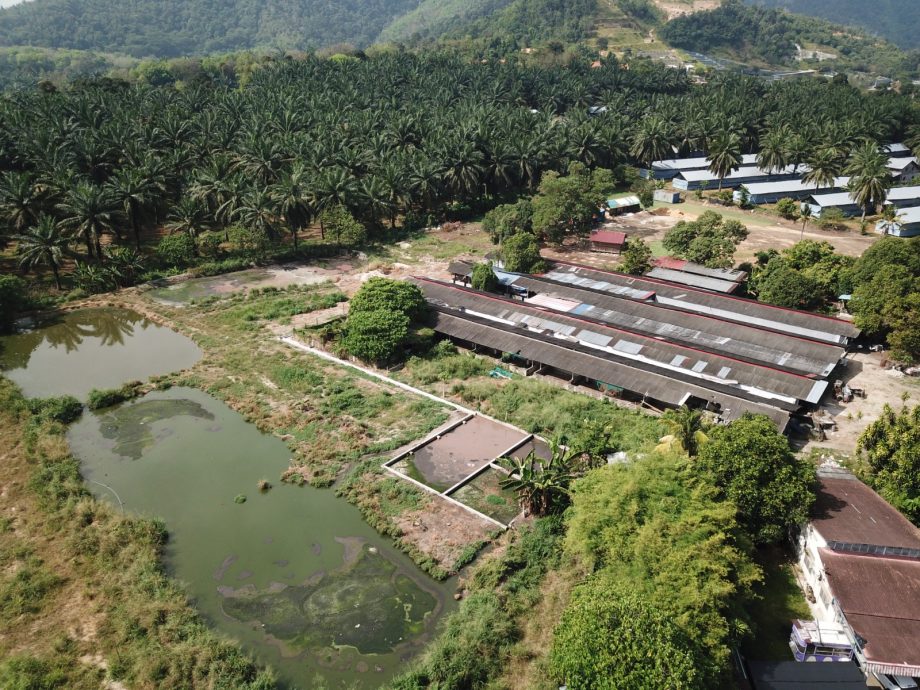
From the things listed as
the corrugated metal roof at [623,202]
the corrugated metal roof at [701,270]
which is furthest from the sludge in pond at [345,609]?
the corrugated metal roof at [623,202]

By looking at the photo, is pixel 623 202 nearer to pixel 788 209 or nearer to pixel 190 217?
pixel 788 209

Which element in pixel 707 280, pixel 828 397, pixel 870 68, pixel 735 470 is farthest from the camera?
pixel 870 68

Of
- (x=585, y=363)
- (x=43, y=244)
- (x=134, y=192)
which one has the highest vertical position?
(x=134, y=192)

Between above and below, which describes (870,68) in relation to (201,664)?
above

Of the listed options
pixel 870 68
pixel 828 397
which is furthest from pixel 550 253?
pixel 870 68

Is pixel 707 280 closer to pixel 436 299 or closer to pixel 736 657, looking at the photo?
pixel 436 299

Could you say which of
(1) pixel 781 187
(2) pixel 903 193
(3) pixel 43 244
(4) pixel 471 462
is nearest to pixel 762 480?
(4) pixel 471 462

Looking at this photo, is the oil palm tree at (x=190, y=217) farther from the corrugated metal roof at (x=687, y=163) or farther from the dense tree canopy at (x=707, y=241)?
the corrugated metal roof at (x=687, y=163)

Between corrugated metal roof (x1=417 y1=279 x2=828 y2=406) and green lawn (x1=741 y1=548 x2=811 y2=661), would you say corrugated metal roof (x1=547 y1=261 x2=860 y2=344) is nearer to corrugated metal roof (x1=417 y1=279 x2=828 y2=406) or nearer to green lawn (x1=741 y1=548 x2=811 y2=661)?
corrugated metal roof (x1=417 y1=279 x2=828 y2=406)
